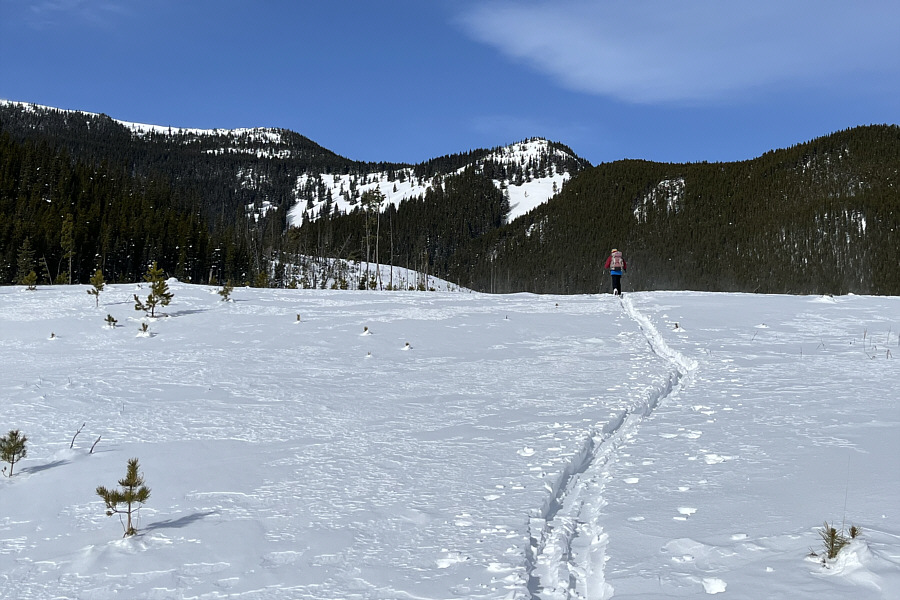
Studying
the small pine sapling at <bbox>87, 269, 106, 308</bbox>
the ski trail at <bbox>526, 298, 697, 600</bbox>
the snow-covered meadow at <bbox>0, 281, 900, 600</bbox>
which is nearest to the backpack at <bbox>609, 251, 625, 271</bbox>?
the snow-covered meadow at <bbox>0, 281, 900, 600</bbox>

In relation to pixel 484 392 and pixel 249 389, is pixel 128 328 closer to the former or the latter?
pixel 249 389

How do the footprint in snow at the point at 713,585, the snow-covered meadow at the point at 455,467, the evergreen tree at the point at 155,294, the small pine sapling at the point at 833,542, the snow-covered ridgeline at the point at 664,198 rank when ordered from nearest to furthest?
1. the footprint in snow at the point at 713,585
2. the small pine sapling at the point at 833,542
3. the snow-covered meadow at the point at 455,467
4. the evergreen tree at the point at 155,294
5. the snow-covered ridgeline at the point at 664,198

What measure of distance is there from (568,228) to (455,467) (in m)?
154

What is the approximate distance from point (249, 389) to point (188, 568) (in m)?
5.69

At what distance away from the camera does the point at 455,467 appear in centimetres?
570

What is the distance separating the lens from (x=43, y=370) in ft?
34.1

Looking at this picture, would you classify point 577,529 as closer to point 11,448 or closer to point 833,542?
point 833,542

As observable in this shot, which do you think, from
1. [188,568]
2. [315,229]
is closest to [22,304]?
[188,568]

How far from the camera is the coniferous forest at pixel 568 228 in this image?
233 ft

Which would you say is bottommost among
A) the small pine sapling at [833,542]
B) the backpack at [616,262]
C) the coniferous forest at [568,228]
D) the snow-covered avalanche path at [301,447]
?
the snow-covered avalanche path at [301,447]

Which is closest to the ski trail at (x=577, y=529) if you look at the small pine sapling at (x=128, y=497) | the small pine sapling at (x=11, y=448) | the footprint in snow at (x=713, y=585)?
the footprint in snow at (x=713, y=585)

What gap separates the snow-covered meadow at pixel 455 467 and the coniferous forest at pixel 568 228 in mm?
47958

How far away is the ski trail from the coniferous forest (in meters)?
52.6

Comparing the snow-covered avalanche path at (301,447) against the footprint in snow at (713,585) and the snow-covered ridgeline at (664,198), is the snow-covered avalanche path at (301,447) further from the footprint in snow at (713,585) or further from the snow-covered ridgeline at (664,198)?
the snow-covered ridgeline at (664,198)
